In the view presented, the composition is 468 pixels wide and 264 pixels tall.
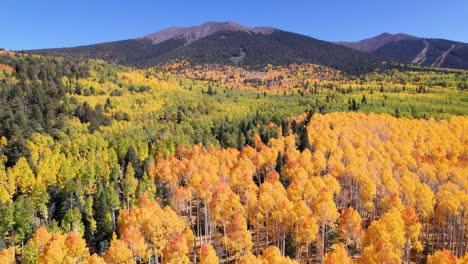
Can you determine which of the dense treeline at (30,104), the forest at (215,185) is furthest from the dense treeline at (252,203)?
the dense treeline at (30,104)

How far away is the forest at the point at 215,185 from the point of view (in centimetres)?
6781

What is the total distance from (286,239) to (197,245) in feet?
65.2

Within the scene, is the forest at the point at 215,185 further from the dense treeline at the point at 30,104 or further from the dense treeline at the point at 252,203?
the dense treeline at the point at 30,104

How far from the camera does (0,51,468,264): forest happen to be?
67.8 m

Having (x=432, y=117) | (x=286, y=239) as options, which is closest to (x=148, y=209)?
(x=286, y=239)

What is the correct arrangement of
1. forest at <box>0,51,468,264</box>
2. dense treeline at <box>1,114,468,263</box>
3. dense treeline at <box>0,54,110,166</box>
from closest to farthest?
dense treeline at <box>1,114,468,263</box> < forest at <box>0,51,468,264</box> < dense treeline at <box>0,54,110,166</box>

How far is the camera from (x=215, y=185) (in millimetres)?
93438

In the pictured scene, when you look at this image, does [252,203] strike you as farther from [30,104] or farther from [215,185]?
[30,104]

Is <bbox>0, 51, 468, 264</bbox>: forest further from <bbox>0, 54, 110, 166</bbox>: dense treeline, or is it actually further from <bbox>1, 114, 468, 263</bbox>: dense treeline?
<bbox>0, 54, 110, 166</bbox>: dense treeline

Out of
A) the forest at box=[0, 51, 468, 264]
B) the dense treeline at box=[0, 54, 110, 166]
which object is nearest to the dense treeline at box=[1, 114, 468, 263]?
the forest at box=[0, 51, 468, 264]

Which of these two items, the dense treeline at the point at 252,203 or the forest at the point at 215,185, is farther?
the forest at the point at 215,185

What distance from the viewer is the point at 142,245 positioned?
2621 inches

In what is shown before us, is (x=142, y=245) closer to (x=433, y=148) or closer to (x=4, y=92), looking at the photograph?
(x=433, y=148)

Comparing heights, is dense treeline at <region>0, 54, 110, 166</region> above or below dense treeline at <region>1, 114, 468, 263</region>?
above
